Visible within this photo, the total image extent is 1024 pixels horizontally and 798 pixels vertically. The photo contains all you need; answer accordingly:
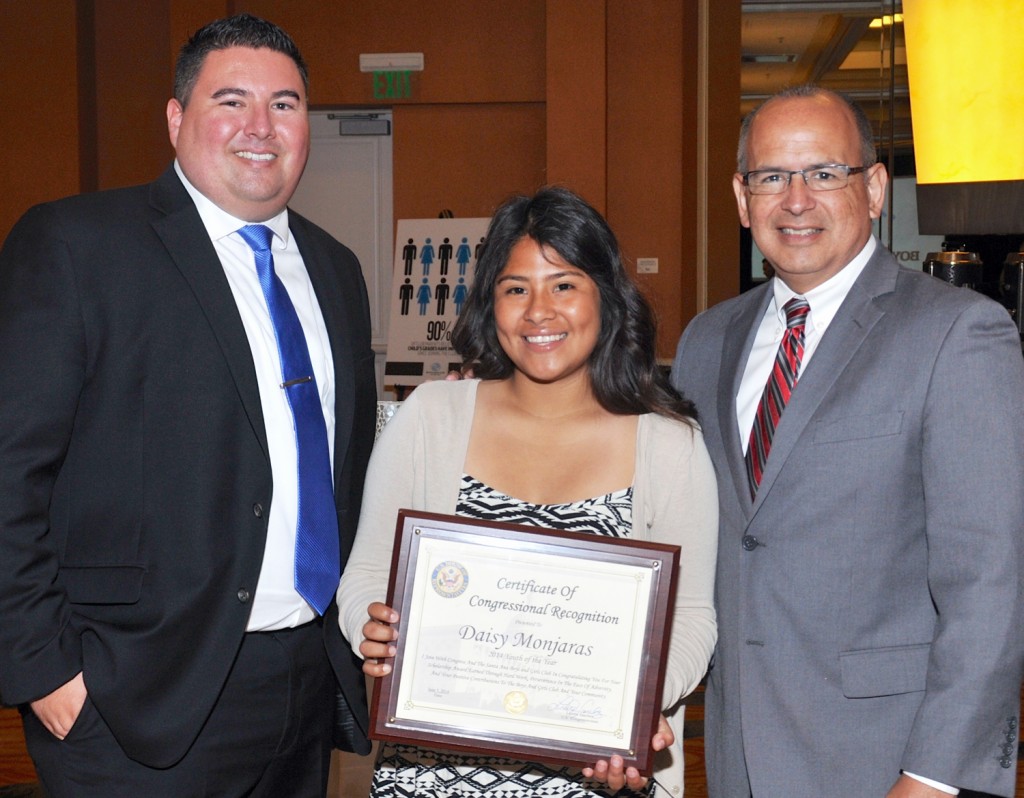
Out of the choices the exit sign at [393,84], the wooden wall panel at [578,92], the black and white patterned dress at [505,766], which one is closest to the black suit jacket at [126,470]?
the black and white patterned dress at [505,766]

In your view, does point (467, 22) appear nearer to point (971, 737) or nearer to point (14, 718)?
point (14, 718)

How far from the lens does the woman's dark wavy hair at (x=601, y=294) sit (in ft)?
6.45

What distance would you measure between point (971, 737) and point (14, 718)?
350 cm

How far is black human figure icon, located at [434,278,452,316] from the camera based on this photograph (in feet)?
24.0

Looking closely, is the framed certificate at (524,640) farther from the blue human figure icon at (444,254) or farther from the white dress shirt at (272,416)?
the blue human figure icon at (444,254)

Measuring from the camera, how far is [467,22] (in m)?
8.77

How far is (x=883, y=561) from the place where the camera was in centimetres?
172

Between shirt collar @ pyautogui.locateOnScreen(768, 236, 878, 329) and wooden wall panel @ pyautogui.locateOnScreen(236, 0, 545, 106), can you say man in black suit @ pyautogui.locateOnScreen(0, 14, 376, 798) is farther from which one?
wooden wall panel @ pyautogui.locateOnScreen(236, 0, 545, 106)

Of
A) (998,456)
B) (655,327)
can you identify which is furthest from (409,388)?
(998,456)

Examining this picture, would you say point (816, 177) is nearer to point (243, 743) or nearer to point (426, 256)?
point (243, 743)

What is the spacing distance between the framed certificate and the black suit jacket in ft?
1.26

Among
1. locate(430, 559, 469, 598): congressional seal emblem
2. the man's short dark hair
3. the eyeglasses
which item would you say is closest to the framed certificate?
locate(430, 559, 469, 598): congressional seal emblem

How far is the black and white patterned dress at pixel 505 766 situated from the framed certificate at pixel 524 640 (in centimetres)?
19

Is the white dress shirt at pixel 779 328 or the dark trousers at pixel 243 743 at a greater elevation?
the white dress shirt at pixel 779 328
